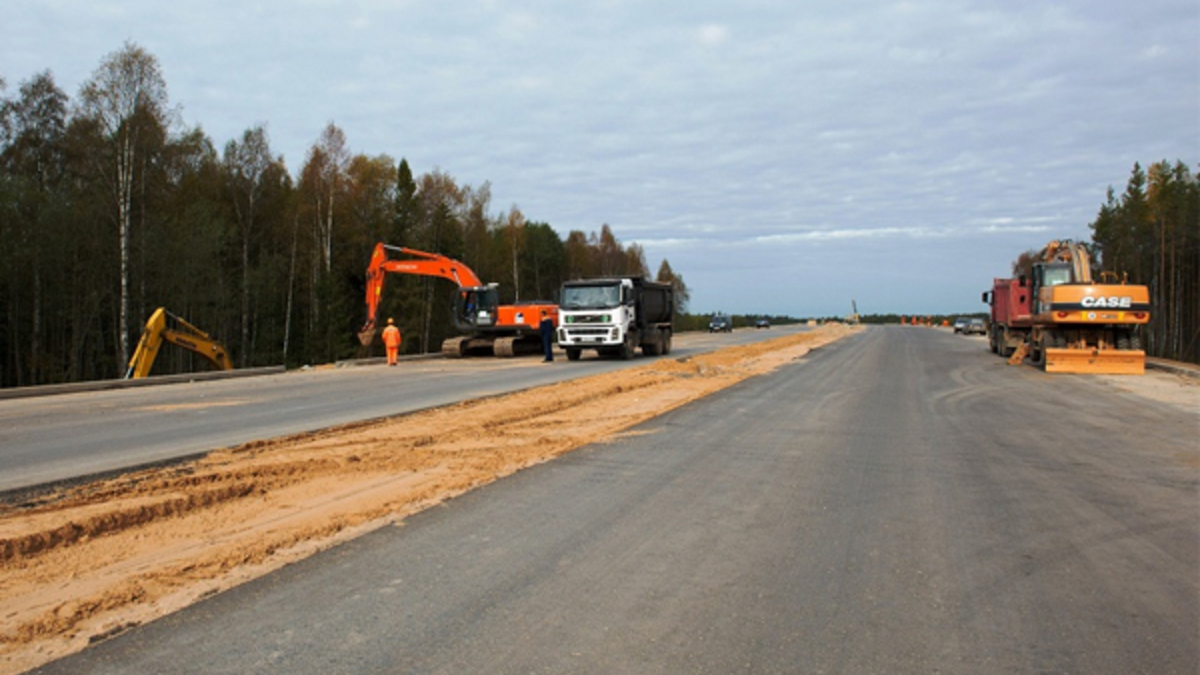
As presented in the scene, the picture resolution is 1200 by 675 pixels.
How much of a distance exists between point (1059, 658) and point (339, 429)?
960 cm

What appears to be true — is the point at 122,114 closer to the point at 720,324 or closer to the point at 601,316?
the point at 601,316

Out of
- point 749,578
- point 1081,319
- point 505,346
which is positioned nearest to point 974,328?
point 505,346

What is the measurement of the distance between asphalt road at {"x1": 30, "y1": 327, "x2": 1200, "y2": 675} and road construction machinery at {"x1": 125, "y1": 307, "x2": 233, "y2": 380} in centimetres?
2007

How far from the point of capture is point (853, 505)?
6.84m

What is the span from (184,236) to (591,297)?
22.0 m

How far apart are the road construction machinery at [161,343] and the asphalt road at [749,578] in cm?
2007

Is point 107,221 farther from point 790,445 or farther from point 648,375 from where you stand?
point 790,445

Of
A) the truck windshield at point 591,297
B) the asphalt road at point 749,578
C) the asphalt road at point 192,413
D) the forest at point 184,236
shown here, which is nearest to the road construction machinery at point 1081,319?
the asphalt road at point 192,413

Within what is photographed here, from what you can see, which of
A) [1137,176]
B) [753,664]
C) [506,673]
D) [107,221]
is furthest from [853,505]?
[1137,176]

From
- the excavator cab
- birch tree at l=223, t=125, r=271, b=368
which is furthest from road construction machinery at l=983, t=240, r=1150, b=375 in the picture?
birch tree at l=223, t=125, r=271, b=368

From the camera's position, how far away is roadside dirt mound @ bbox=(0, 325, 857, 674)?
14.7 ft

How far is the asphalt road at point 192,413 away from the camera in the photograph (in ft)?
30.8

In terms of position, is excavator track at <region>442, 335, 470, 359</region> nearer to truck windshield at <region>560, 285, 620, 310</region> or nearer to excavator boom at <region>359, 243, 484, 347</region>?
excavator boom at <region>359, 243, 484, 347</region>

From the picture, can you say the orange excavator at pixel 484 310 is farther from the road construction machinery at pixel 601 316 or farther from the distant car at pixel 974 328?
the distant car at pixel 974 328
